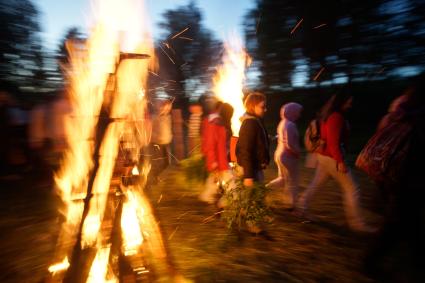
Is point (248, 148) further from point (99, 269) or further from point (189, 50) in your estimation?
point (189, 50)

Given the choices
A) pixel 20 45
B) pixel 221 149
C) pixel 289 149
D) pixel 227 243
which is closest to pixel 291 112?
pixel 289 149

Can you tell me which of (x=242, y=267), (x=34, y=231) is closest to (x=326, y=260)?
(x=242, y=267)

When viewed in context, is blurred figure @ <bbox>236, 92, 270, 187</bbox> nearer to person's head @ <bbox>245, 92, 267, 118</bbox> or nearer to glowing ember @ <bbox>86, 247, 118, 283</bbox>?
person's head @ <bbox>245, 92, 267, 118</bbox>

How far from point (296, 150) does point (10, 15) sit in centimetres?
1718

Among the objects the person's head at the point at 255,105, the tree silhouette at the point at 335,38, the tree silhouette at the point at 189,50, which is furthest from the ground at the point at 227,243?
the tree silhouette at the point at 189,50

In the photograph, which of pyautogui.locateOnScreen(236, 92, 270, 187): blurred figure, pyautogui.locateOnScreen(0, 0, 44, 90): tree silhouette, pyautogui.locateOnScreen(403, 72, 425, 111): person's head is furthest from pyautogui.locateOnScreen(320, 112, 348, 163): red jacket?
pyautogui.locateOnScreen(0, 0, 44, 90): tree silhouette

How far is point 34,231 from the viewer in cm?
577

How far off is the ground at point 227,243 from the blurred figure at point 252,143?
2.93 feet

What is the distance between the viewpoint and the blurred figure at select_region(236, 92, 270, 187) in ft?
16.1

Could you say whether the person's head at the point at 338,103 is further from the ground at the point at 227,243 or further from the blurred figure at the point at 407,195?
the ground at the point at 227,243

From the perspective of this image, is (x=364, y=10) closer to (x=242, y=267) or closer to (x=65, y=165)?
(x=65, y=165)

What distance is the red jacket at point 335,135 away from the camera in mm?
5137

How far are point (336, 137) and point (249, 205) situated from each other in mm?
1512

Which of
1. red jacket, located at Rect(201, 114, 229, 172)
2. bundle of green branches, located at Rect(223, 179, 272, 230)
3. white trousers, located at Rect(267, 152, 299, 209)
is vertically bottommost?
bundle of green branches, located at Rect(223, 179, 272, 230)
